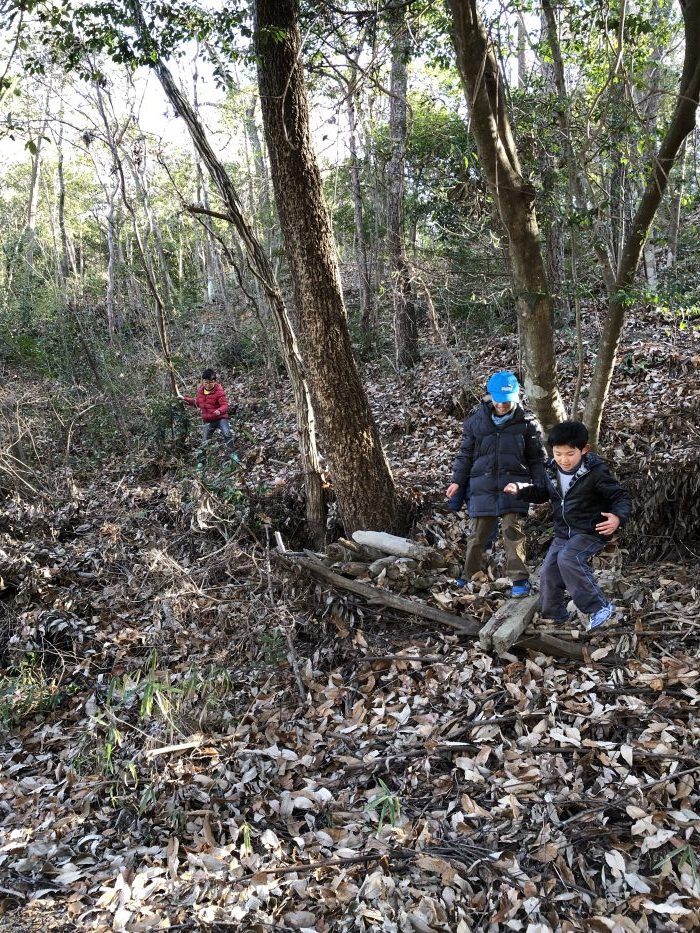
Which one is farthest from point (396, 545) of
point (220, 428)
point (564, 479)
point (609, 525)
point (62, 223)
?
point (62, 223)

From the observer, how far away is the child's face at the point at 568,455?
407cm

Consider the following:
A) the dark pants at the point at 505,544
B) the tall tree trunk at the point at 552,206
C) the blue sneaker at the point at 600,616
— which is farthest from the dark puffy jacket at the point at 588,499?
the tall tree trunk at the point at 552,206

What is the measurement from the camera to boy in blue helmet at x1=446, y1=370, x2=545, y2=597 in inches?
189

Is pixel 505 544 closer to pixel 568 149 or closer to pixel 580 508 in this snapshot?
pixel 580 508

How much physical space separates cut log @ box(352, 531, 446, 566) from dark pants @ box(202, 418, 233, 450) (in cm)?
427

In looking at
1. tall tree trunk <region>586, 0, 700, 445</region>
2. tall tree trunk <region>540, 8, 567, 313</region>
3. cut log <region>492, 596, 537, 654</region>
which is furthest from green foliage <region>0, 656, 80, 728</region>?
tall tree trunk <region>540, 8, 567, 313</region>

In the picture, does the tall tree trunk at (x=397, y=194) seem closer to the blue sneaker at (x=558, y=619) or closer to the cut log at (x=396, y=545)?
the cut log at (x=396, y=545)

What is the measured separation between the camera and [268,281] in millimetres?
6297

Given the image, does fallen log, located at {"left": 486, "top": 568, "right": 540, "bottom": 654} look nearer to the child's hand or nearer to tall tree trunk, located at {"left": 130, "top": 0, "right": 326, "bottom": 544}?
the child's hand

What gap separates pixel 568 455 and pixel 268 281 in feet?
11.7

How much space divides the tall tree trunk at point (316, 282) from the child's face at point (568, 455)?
2.30 metres

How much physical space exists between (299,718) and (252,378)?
9.14 m

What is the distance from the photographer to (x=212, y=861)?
143 inches

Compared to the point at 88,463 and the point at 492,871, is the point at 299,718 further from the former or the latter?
the point at 88,463
